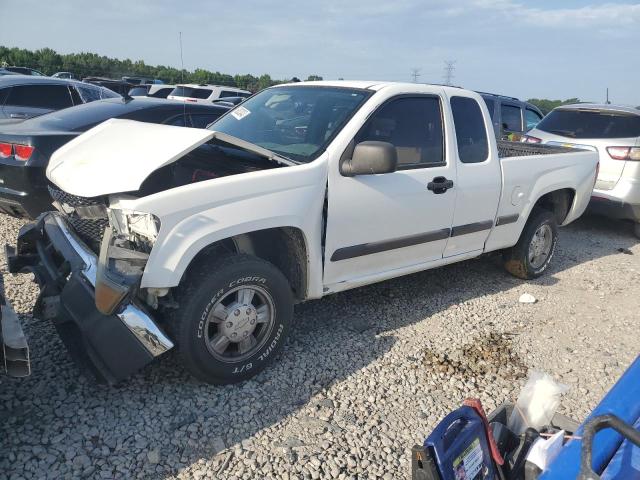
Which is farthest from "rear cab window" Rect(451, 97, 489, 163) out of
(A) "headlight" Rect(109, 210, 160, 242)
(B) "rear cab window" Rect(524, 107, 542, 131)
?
(B) "rear cab window" Rect(524, 107, 542, 131)

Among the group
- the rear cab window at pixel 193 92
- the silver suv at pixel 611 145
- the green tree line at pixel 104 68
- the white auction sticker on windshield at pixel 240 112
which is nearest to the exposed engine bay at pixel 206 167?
the white auction sticker on windshield at pixel 240 112

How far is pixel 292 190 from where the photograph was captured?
10.1 feet

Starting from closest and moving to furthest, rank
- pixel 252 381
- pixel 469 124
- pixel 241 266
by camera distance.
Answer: pixel 241 266 → pixel 252 381 → pixel 469 124

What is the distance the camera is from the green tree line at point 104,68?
31.8m

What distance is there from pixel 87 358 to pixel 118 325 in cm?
32

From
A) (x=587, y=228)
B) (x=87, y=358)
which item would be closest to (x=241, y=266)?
(x=87, y=358)

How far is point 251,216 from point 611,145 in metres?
6.18

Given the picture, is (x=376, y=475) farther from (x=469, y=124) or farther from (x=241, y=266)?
(x=469, y=124)

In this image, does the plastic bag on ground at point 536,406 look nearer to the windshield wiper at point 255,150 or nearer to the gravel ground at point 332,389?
the gravel ground at point 332,389

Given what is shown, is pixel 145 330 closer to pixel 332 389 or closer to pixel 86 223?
pixel 86 223

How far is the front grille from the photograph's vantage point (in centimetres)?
319

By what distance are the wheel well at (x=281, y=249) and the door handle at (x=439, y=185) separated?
1179mm

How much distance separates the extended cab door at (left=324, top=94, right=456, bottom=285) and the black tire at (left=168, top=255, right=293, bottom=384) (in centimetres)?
47

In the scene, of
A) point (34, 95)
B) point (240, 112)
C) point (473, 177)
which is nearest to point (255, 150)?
point (240, 112)
